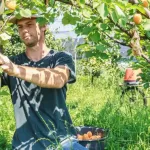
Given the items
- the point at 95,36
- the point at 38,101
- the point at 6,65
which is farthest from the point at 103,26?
the point at 38,101

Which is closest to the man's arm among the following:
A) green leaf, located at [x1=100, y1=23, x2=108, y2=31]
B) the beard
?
the beard

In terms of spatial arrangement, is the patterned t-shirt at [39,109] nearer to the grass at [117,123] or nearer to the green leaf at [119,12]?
the grass at [117,123]

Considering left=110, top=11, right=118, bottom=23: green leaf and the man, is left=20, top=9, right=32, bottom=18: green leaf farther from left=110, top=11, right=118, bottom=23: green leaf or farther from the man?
Answer: the man

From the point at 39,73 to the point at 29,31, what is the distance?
0.44m

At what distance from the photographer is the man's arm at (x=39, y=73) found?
2.07m

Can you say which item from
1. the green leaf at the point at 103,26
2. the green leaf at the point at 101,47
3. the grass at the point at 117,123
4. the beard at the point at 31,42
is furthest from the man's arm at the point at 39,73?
the grass at the point at 117,123

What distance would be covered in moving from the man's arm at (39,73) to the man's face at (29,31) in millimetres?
235

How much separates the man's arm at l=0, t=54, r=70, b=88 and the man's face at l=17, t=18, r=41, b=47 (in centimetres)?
23

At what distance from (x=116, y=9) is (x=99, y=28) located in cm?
47

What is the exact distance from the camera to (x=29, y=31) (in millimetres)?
2668

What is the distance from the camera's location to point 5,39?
5.81 ft

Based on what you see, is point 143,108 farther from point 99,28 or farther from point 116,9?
point 116,9

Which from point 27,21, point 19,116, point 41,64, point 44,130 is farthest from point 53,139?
point 27,21

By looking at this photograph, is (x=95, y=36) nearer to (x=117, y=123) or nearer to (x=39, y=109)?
(x=39, y=109)
